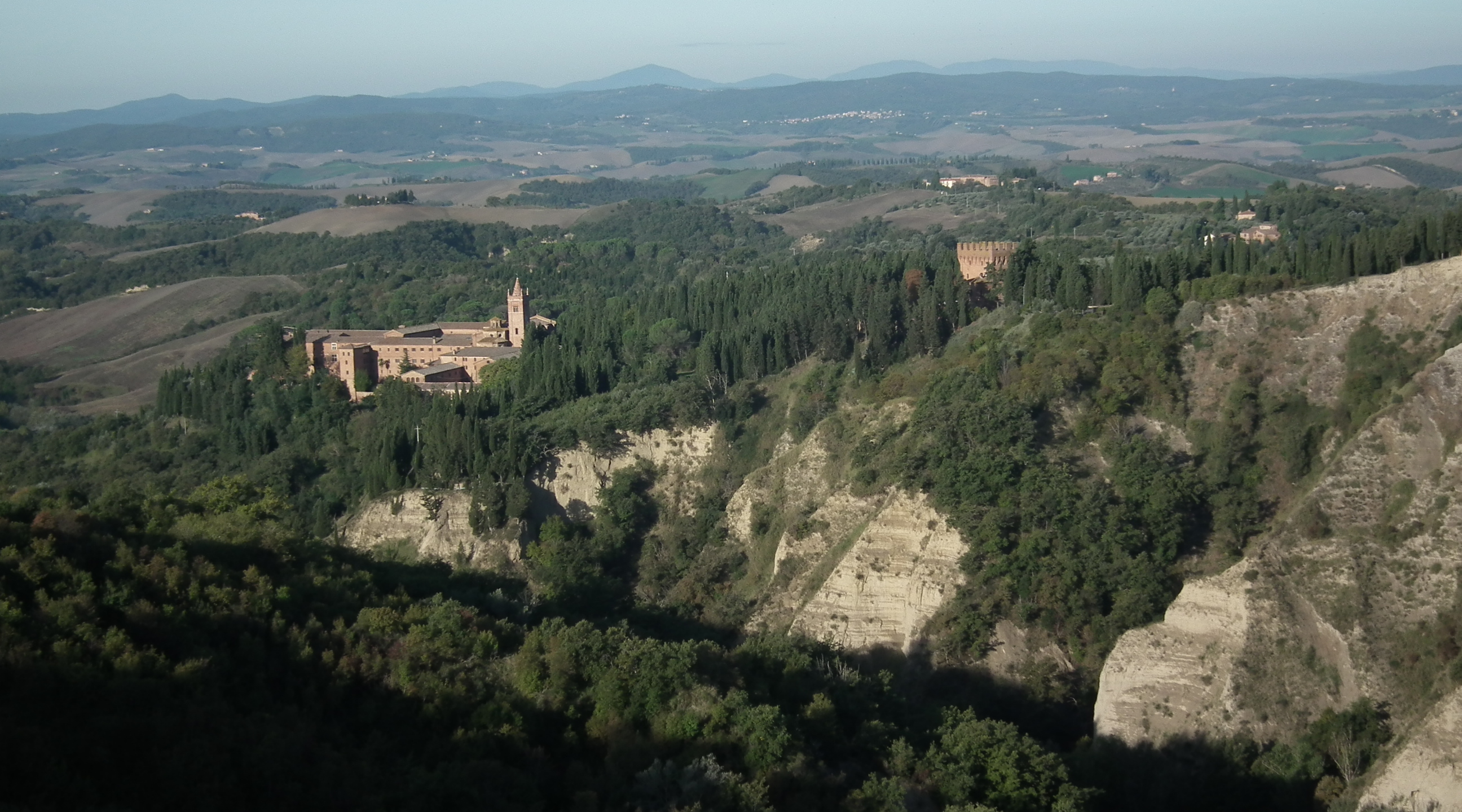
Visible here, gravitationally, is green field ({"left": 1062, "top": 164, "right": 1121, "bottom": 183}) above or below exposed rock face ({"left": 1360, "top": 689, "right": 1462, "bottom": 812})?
above

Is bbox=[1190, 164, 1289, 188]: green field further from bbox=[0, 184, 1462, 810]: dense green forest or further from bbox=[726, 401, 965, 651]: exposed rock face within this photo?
bbox=[726, 401, 965, 651]: exposed rock face

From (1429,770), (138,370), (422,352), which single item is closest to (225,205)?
(138,370)

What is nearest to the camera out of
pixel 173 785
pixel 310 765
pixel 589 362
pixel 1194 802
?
pixel 173 785

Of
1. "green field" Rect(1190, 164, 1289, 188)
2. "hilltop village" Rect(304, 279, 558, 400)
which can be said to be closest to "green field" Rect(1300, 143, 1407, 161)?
"green field" Rect(1190, 164, 1289, 188)

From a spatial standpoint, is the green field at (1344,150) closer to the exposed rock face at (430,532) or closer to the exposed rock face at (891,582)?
the exposed rock face at (430,532)

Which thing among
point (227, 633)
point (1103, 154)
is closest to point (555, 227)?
point (1103, 154)

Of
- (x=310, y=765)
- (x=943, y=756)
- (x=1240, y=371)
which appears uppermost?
(x=1240, y=371)

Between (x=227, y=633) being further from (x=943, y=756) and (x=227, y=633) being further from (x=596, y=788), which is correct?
(x=943, y=756)
